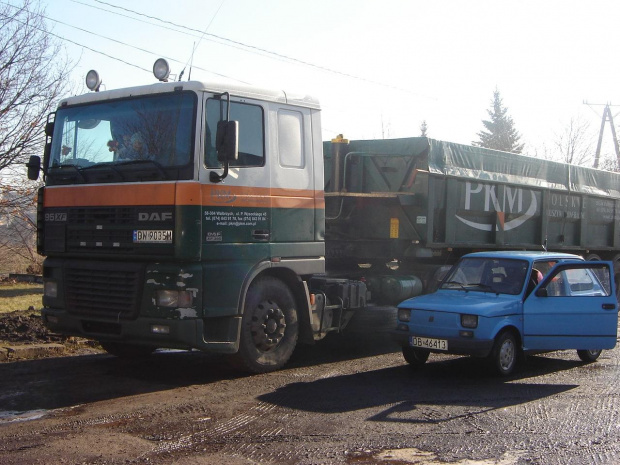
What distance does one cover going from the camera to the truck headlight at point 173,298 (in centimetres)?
751

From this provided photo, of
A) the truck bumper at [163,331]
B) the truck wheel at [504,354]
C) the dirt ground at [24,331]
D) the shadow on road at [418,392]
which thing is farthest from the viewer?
the dirt ground at [24,331]

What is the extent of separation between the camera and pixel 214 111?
25.6ft

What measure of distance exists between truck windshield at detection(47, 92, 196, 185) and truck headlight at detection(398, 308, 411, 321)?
134 inches

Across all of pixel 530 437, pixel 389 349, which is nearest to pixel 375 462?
pixel 530 437

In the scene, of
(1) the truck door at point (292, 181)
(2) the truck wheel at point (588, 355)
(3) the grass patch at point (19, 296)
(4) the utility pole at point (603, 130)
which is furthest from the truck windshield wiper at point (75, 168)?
(4) the utility pole at point (603, 130)

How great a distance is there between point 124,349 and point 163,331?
2.11m

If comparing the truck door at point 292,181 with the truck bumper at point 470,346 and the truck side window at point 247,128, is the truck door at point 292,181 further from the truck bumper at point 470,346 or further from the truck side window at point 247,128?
the truck bumper at point 470,346

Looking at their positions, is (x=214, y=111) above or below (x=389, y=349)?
above

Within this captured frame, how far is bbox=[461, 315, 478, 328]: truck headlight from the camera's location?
840 centimetres

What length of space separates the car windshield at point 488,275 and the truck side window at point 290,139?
2800 mm

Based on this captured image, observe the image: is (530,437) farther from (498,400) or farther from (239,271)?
(239,271)

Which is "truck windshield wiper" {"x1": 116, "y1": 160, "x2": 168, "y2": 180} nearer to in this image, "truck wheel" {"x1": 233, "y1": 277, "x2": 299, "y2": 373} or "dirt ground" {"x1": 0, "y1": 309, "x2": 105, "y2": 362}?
"truck wheel" {"x1": 233, "y1": 277, "x2": 299, "y2": 373}

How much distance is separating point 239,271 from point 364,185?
4.46m

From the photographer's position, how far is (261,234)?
329 inches
